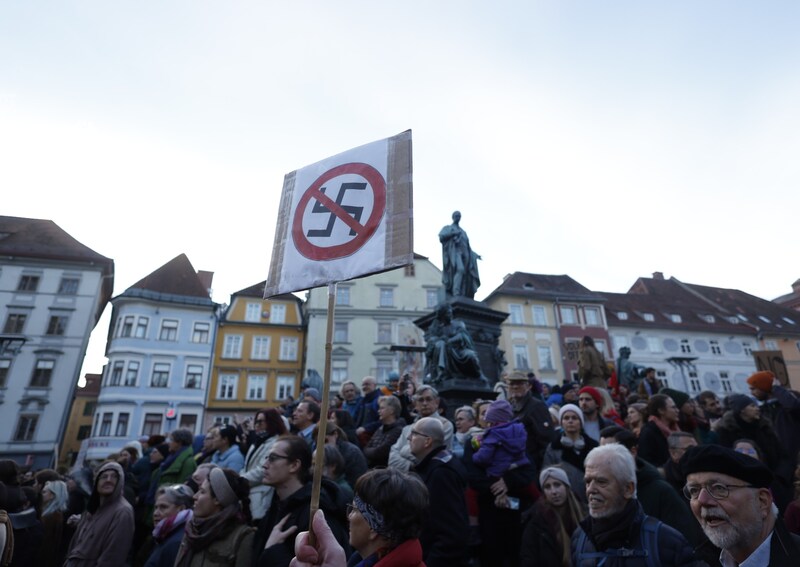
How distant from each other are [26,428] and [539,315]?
36664 mm

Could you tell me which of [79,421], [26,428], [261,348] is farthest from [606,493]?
[79,421]

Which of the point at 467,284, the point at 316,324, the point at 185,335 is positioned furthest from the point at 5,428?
the point at 467,284

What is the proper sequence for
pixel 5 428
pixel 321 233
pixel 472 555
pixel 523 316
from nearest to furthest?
→ pixel 321 233, pixel 472 555, pixel 5 428, pixel 523 316

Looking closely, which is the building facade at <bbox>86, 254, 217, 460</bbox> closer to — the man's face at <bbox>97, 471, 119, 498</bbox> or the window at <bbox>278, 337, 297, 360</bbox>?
the window at <bbox>278, 337, 297, 360</bbox>

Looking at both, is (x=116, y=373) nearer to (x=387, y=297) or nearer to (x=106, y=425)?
(x=106, y=425)

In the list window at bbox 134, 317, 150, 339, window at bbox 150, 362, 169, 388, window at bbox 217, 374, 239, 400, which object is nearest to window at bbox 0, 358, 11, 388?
window at bbox 134, 317, 150, 339

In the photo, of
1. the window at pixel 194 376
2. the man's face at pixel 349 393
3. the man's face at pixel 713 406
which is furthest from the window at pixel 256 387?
the man's face at pixel 713 406

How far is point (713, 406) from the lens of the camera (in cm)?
754

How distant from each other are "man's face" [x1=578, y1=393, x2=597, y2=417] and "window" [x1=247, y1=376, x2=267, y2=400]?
111 feet

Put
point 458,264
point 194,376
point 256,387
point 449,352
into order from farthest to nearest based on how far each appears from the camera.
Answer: point 256,387 → point 194,376 → point 458,264 → point 449,352

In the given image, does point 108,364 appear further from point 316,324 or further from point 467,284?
point 467,284

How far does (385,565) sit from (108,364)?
1483 inches

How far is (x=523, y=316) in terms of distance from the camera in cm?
3988

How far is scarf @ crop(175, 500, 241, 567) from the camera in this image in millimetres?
3188
